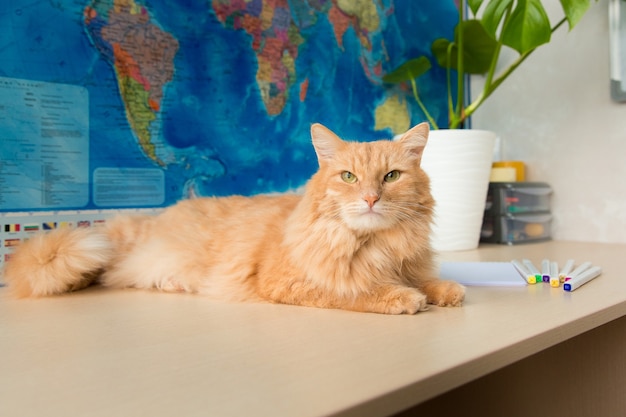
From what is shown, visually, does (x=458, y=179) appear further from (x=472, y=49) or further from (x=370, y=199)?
(x=370, y=199)

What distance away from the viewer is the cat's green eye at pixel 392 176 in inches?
44.5

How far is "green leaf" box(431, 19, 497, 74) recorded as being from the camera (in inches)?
89.3

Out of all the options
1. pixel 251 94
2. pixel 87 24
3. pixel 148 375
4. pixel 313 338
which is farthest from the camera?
pixel 251 94

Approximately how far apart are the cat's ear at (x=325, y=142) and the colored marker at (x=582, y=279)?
2.25 ft

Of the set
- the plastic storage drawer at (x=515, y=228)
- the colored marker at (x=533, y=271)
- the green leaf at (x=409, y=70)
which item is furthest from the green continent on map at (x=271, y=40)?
the plastic storage drawer at (x=515, y=228)

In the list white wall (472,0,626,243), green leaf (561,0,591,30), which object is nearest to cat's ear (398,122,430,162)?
green leaf (561,0,591,30)

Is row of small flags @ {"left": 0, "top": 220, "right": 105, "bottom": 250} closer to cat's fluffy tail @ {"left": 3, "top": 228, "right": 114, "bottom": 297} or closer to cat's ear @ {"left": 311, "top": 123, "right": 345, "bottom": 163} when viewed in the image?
cat's fluffy tail @ {"left": 3, "top": 228, "right": 114, "bottom": 297}

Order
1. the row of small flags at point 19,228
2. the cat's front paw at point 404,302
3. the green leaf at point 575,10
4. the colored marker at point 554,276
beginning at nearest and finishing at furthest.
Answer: the cat's front paw at point 404,302
the colored marker at point 554,276
the row of small flags at point 19,228
the green leaf at point 575,10

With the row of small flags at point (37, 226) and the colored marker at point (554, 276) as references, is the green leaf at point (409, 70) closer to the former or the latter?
the colored marker at point (554, 276)

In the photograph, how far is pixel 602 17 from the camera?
2.20 meters

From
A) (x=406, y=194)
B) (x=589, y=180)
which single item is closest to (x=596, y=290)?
(x=406, y=194)

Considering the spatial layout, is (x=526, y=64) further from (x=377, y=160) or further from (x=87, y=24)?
(x=87, y=24)

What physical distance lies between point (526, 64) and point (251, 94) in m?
1.55

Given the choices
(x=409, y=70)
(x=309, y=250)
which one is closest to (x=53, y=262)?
(x=309, y=250)
